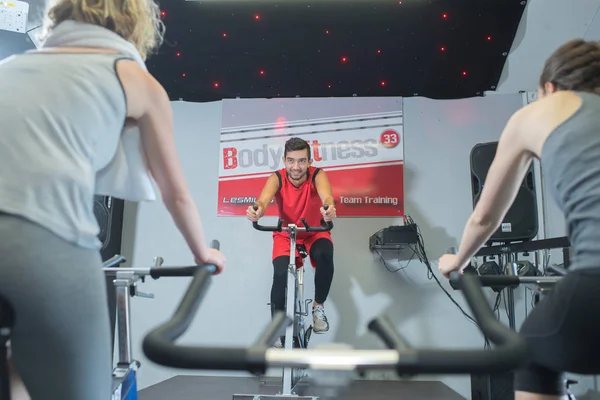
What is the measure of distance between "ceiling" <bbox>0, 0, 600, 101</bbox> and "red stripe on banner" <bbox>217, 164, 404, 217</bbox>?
0.72 m

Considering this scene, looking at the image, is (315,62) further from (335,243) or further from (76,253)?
(76,253)

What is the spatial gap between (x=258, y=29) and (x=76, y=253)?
343 cm

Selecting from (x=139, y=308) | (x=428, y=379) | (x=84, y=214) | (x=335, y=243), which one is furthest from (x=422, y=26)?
(x=84, y=214)

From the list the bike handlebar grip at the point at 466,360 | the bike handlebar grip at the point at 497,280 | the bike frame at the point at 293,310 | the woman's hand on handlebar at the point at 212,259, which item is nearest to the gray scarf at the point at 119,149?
the woman's hand on handlebar at the point at 212,259

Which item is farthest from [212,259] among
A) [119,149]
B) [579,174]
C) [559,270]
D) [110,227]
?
[110,227]

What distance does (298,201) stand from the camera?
374 centimetres

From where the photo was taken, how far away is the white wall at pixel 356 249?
13.1ft

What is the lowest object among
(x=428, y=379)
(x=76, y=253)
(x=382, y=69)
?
(x=428, y=379)

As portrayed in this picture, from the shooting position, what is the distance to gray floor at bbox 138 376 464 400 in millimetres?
3141

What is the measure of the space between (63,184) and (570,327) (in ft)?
3.27

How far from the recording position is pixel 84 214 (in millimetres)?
908

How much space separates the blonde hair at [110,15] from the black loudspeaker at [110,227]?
7.20 ft

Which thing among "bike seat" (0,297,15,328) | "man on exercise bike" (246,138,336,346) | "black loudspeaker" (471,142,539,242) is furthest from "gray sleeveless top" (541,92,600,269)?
"black loudspeaker" (471,142,539,242)

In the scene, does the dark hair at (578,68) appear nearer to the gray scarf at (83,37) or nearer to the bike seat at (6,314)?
the gray scarf at (83,37)
